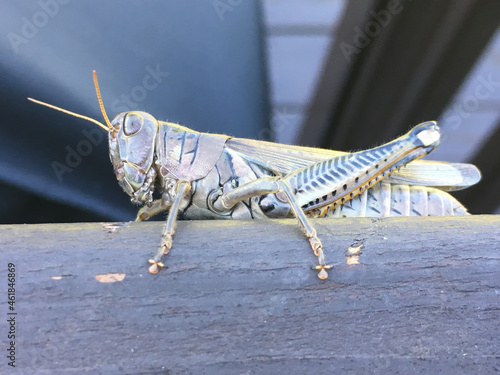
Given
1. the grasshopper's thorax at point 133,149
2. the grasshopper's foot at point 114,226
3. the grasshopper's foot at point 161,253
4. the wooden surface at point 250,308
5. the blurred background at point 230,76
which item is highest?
the blurred background at point 230,76

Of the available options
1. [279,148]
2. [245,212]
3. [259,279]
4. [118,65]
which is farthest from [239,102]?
[259,279]

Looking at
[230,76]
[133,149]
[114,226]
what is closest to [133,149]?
[133,149]

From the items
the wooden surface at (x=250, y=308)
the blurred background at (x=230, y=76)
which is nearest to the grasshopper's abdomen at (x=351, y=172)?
the wooden surface at (x=250, y=308)

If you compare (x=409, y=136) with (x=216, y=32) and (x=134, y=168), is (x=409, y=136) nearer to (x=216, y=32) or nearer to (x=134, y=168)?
(x=134, y=168)

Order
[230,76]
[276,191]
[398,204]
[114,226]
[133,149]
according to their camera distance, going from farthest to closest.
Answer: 1. [230,76]
2. [398,204]
3. [133,149]
4. [276,191]
5. [114,226]

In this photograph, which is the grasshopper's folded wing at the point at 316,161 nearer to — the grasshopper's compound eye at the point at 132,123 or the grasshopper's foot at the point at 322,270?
the grasshopper's compound eye at the point at 132,123

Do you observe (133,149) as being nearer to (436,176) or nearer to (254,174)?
(254,174)

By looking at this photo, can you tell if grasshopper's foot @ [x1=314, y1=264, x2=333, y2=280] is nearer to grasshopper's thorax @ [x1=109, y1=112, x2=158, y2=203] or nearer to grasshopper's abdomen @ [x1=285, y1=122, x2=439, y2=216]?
grasshopper's abdomen @ [x1=285, y1=122, x2=439, y2=216]
